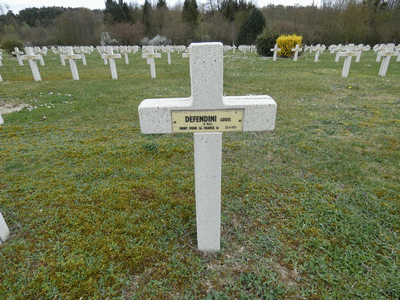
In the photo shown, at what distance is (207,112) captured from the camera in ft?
5.66

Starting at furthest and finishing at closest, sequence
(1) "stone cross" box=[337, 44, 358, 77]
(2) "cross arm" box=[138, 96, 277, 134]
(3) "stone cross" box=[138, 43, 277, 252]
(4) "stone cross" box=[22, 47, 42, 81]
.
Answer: (1) "stone cross" box=[337, 44, 358, 77] < (4) "stone cross" box=[22, 47, 42, 81] < (2) "cross arm" box=[138, 96, 277, 134] < (3) "stone cross" box=[138, 43, 277, 252]

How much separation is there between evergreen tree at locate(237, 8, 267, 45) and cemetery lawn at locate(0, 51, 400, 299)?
114ft

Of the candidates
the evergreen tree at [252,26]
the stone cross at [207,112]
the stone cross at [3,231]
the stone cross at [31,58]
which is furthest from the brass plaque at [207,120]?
the evergreen tree at [252,26]

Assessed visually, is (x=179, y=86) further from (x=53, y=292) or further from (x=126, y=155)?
(x=53, y=292)

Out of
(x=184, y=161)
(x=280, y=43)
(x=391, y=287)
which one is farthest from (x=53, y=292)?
(x=280, y=43)

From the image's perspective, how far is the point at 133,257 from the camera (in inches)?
84.6

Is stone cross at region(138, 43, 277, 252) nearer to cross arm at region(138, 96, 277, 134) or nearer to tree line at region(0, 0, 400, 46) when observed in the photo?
cross arm at region(138, 96, 277, 134)

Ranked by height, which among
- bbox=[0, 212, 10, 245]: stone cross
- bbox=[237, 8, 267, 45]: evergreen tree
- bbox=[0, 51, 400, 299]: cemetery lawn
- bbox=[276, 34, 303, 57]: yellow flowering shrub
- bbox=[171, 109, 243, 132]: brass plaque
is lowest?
bbox=[0, 51, 400, 299]: cemetery lawn

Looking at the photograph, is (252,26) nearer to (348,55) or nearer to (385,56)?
(385,56)

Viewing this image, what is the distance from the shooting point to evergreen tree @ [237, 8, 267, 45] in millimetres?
34062

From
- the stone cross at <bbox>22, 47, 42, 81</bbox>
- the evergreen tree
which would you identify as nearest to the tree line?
the evergreen tree

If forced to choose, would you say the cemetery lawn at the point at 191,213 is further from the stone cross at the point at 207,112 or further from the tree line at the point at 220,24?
the tree line at the point at 220,24

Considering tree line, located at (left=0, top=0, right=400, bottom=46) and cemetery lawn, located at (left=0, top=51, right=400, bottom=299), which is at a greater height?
tree line, located at (left=0, top=0, right=400, bottom=46)

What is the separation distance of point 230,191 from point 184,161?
114 centimetres
